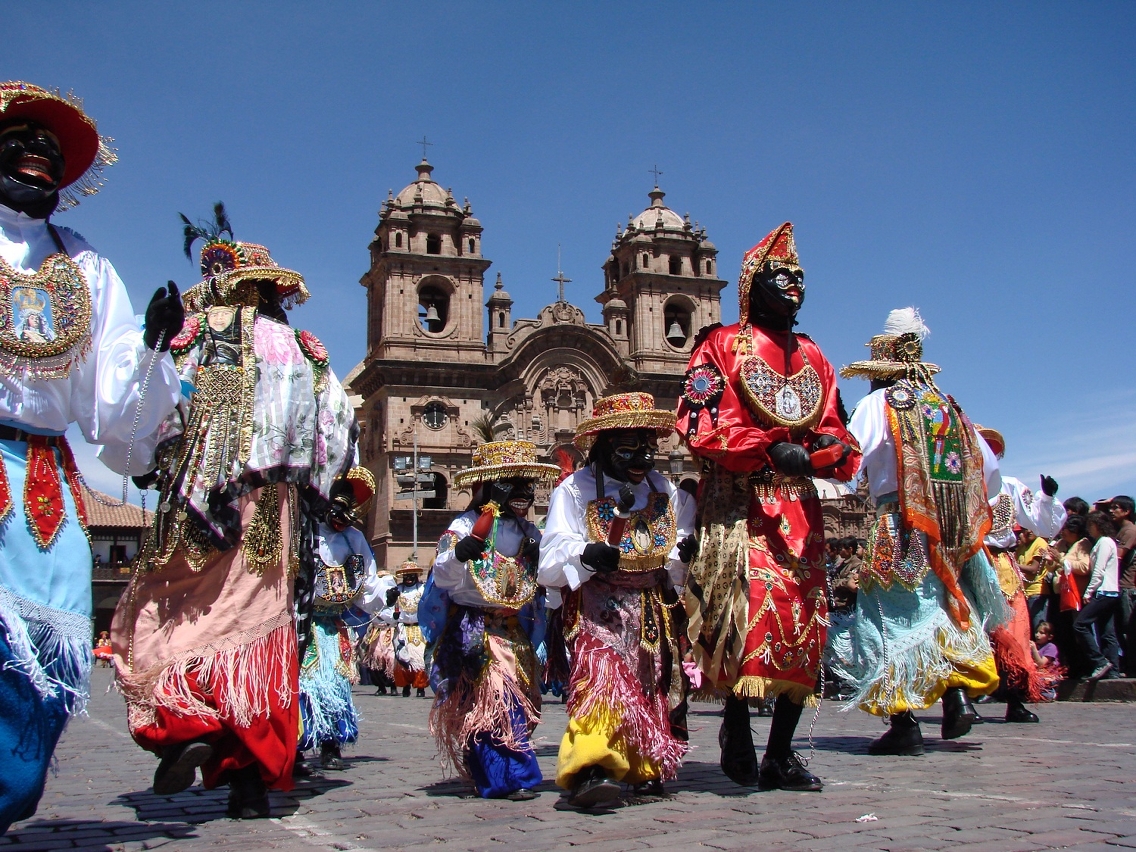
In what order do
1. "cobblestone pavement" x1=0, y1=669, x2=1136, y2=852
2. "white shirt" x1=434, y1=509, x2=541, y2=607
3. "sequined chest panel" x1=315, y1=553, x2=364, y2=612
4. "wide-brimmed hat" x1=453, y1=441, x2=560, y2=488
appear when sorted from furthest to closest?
"sequined chest panel" x1=315, y1=553, x2=364, y2=612 < "wide-brimmed hat" x1=453, y1=441, x2=560, y2=488 < "white shirt" x1=434, y1=509, x2=541, y2=607 < "cobblestone pavement" x1=0, y1=669, x2=1136, y2=852

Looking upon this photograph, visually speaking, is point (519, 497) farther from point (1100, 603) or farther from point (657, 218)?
point (657, 218)

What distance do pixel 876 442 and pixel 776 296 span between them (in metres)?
1.63

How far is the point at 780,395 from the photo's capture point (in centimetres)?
538

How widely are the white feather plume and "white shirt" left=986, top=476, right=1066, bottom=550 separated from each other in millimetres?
2712

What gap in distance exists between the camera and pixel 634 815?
14.9ft

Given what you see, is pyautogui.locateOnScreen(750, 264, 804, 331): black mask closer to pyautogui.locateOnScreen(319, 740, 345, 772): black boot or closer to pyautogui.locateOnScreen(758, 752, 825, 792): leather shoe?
pyautogui.locateOnScreen(758, 752, 825, 792): leather shoe

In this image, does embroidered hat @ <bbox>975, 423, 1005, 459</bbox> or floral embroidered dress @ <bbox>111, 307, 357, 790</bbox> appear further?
embroidered hat @ <bbox>975, 423, 1005, 459</bbox>

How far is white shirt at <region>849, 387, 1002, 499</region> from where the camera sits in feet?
21.9

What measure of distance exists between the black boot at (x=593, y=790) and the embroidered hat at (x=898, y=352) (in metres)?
3.47

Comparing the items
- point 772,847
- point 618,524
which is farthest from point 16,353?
point 772,847

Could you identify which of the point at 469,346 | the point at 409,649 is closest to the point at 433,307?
the point at 469,346

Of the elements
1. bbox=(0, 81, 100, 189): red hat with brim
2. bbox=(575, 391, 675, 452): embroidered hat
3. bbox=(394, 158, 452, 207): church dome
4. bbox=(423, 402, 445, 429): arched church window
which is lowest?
bbox=(575, 391, 675, 452): embroidered hat

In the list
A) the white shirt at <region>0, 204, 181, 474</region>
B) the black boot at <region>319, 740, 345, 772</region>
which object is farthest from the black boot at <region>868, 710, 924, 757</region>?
the white shirt at <region>0, 204, 181, 474</region>

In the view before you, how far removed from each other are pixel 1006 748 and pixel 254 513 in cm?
470
